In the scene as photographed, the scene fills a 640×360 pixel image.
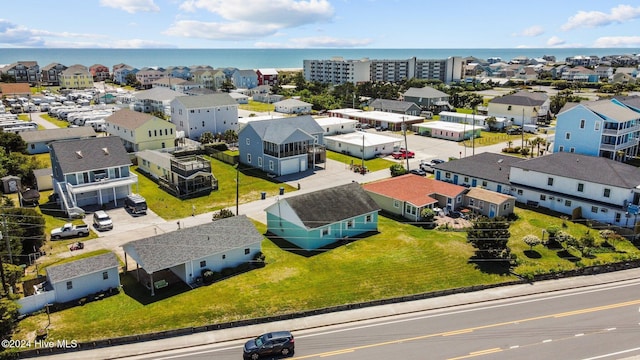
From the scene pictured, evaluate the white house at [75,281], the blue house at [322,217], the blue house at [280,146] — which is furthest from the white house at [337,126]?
the white house at [75,281]

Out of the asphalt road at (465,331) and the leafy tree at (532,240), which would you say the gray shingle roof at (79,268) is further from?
the leafy tree at (532,240)

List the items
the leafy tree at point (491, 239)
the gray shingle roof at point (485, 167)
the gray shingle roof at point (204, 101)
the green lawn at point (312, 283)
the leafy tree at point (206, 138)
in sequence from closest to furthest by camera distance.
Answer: the green lawn at point (312, 283) < the leafy tree at point (491, 239) < the gray shingle roof at point (485, 167) < the leafy tree at point (206, 138) < the gray shingle roof at point (204, 101)

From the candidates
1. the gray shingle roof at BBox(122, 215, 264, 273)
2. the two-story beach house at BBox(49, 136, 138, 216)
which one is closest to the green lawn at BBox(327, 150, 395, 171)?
the two-story beach house at BBox(49, 136, 138, 216)

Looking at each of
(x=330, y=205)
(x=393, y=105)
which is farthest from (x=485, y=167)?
(x=393, y=105)

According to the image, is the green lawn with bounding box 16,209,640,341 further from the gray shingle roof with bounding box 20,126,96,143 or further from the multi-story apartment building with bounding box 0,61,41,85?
the multi-story apartment building with bounding box 0,61,41,85

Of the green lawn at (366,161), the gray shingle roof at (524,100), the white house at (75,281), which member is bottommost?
the white house at (75,281)

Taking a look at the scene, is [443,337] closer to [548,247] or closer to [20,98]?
[548,247]

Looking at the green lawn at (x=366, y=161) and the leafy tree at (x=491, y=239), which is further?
the green lawn at (x=366, y=161)
